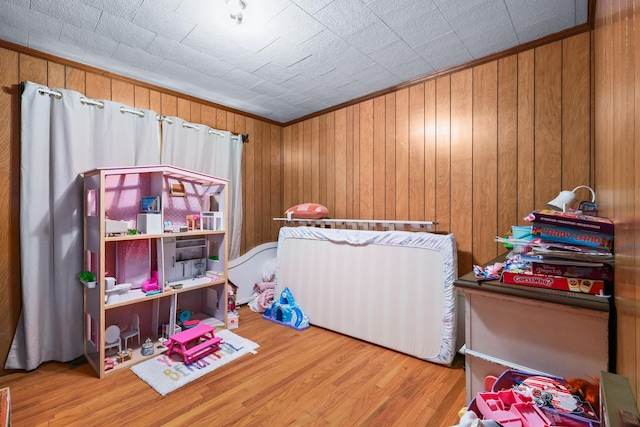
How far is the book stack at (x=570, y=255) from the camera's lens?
1.11m

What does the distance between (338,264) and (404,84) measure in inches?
69.7

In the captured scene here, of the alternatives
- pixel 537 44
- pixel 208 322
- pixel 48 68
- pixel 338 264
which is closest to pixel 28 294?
pixel 208 322

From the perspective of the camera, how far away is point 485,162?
7.54 feet

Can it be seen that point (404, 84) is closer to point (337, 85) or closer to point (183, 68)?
point (337, 85)

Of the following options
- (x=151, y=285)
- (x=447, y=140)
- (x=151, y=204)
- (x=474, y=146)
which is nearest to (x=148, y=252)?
(x=151, y=285)

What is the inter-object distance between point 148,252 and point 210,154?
3.76ft

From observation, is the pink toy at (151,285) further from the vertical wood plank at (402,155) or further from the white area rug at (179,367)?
the vertical wood plank at (402,155)

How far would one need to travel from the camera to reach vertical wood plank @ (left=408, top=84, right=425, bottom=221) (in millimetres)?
2631

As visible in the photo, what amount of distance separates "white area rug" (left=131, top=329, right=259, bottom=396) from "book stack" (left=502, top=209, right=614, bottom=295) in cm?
199

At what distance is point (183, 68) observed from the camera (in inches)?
96.1

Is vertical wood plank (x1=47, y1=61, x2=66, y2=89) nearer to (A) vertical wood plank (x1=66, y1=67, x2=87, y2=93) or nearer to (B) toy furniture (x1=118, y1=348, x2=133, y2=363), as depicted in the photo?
(A) vertical wood plank (x1=66, y1=67, x2=87, y2=93)

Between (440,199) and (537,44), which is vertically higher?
(537,44)

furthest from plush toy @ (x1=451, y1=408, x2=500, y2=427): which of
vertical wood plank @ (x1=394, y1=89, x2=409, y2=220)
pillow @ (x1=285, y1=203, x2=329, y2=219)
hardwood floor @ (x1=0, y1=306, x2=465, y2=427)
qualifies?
pillow @ (x1=285, y1=203, x2=329, y2=219)

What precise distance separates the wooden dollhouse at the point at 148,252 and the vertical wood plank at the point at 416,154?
5.82ft
